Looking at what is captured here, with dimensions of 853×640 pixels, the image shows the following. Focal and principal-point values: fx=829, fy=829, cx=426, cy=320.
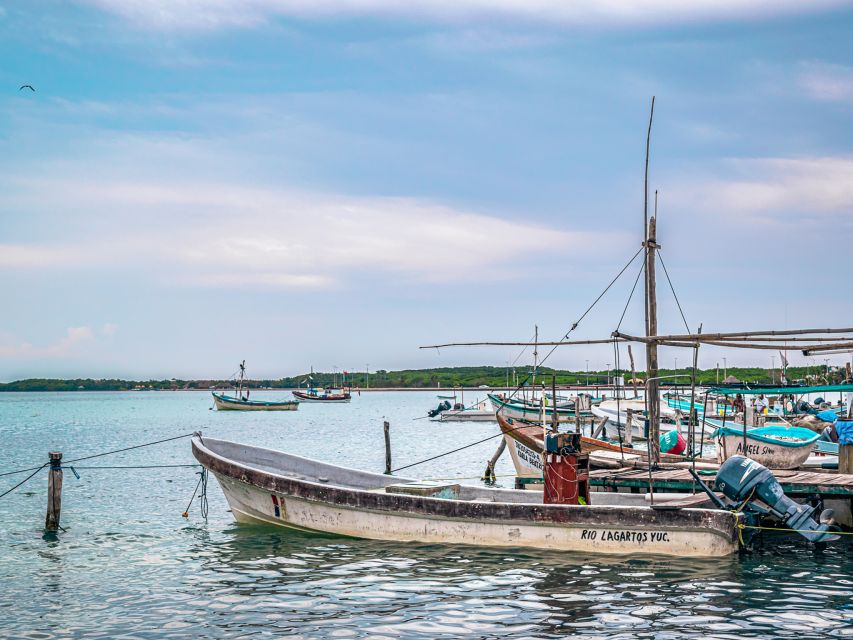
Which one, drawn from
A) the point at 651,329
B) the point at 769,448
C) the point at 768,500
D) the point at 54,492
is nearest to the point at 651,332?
the point at 651,329

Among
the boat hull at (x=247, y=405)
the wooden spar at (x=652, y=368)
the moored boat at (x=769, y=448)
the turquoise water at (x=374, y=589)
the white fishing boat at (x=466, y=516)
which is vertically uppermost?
the wooden spar at (x=652, y=368)

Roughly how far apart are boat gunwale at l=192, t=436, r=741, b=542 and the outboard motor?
0.47 m

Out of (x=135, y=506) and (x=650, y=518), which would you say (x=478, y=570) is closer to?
(x=650, y=518)

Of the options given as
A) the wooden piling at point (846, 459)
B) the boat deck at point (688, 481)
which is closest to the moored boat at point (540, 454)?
the boat deck at point (688, 481)

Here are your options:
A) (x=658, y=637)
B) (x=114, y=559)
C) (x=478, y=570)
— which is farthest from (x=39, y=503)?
(x=658, y=637)

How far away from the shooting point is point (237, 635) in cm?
1089

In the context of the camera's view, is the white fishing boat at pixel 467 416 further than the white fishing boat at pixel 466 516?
Yes

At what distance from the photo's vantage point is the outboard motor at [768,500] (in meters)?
14.8

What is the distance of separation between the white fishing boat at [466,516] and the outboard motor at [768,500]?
1.27 ft

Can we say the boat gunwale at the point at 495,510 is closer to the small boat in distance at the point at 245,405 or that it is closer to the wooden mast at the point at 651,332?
the wooden mast at the point at 651,332

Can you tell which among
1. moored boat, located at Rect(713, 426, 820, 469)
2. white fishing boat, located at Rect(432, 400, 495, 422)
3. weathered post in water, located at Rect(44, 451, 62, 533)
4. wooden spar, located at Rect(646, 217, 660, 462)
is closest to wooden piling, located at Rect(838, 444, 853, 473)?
moored boat, located at Rect(713, 426, 820, 469)

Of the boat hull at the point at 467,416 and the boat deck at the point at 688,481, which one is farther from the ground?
the boat deck at the point at 688,481

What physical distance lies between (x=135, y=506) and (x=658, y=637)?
17151mm

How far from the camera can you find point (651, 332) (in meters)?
21.7
